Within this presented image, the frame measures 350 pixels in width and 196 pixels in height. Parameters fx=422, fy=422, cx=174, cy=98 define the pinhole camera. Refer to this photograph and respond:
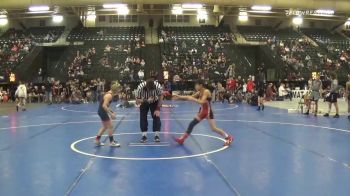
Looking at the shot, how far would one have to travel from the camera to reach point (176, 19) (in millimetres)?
41031

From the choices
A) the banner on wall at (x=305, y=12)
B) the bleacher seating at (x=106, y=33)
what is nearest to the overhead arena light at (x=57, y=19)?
the bleacher seating at (x=106, y=33)

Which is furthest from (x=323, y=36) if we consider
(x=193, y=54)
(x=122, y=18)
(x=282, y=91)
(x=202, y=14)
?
(x=122, y=18)

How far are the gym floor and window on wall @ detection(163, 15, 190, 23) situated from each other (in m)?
29.7

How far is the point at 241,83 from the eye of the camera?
2773 cm

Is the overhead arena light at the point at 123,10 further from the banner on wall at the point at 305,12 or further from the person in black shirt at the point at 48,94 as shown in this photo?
the banner on wall at the point at 305,12

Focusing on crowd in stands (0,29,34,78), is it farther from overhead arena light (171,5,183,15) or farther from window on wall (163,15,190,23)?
window on wall (163,15,190,23)

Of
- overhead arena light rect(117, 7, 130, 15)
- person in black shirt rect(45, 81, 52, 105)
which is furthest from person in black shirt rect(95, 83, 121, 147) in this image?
overhead arena light rect(117, 7, 130, 15)

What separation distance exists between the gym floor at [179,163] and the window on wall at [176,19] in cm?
2970

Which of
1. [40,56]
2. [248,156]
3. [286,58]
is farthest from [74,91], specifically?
[248,156]

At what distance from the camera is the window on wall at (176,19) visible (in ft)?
134

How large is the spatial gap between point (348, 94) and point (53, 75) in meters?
21.6

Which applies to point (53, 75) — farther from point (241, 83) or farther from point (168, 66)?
point (241, 83)

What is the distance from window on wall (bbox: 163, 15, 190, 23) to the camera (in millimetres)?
40906

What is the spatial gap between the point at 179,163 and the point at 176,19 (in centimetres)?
3465
